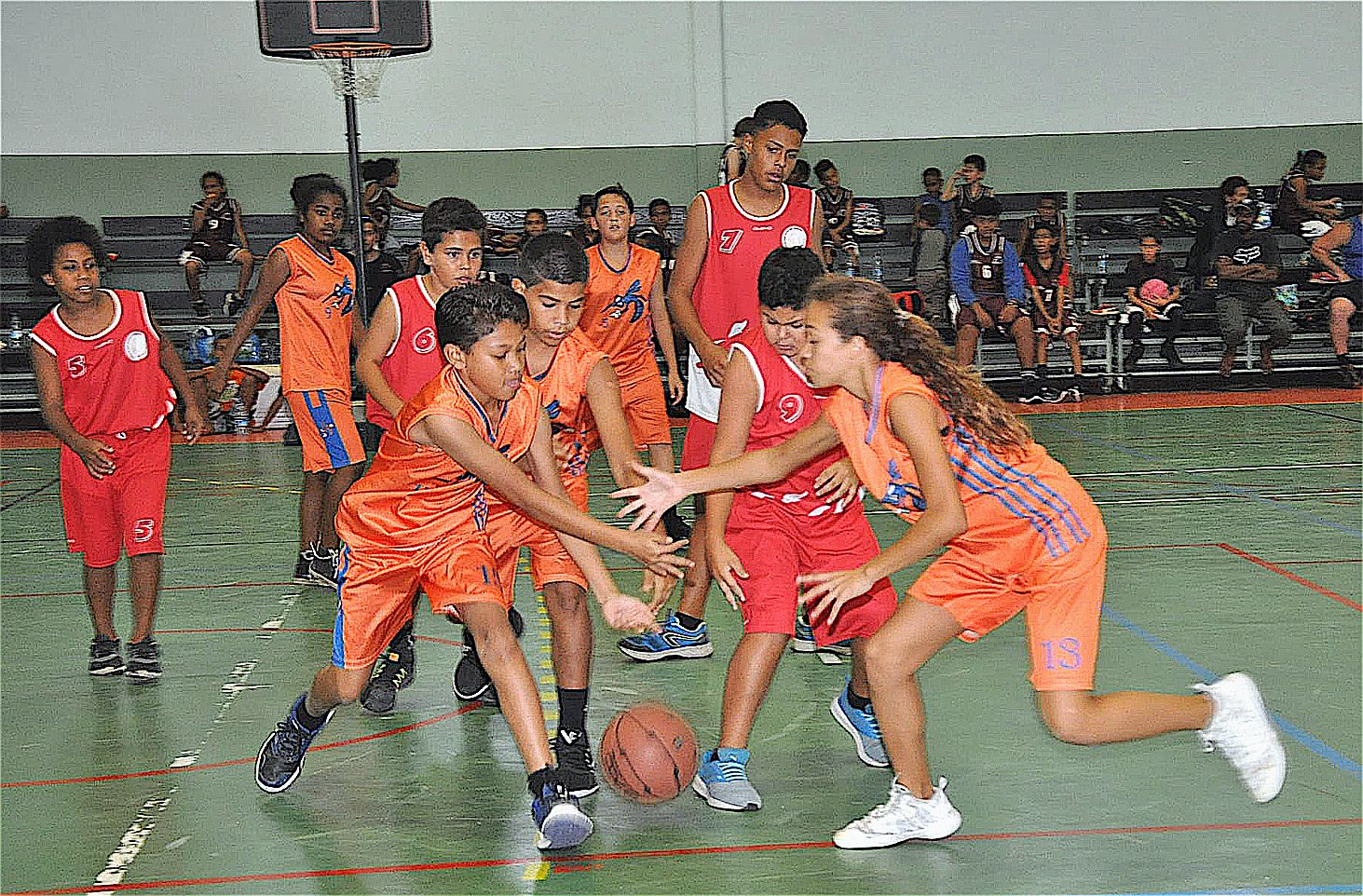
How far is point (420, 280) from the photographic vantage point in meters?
5.66

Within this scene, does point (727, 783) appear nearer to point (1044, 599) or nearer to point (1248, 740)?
point (1044, 599)

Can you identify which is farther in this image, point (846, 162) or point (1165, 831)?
point (846, 162)

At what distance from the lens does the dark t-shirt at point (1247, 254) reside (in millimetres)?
14211

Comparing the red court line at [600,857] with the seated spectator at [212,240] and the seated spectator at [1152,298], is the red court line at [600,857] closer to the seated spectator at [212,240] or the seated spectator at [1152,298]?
the seated spectator at [1152,298]

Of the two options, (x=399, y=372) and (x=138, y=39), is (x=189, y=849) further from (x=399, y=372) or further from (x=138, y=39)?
(x=138, y=39)

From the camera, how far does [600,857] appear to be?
3.63 metres

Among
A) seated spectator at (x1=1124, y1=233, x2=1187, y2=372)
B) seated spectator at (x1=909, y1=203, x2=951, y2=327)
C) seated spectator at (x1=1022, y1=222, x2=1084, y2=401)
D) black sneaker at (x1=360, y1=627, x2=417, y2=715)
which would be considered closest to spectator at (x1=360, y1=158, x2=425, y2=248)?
seated spectator at (x1=909, y1=203, x2=951, y2=327)

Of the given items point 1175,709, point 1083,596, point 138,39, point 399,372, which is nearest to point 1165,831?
point 1175,709

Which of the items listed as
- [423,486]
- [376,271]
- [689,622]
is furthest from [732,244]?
[376,271]

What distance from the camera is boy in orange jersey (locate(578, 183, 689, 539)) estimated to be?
22.0 feet

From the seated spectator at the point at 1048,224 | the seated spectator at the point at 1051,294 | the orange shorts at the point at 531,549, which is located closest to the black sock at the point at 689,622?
the orange shorts at the point at 531,549

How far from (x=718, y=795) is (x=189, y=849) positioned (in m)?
1.35

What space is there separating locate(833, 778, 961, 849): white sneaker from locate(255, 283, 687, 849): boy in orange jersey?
0.65 meters

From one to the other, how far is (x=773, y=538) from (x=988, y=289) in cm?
1003
